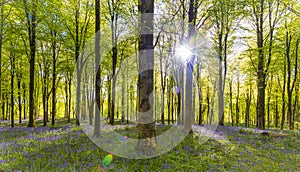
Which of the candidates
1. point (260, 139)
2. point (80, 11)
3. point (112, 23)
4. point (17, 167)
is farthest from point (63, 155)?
point (80, 11)

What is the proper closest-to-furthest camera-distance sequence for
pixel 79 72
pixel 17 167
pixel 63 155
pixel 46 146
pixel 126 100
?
pixel 17 167
pixel 63 155
pixel 46 146
pixel 79 72
pixel 126 100

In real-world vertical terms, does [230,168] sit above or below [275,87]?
below

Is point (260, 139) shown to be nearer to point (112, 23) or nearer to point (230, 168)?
point (230, 168)

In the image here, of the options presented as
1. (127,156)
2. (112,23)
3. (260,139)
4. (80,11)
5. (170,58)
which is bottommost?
(260,139)

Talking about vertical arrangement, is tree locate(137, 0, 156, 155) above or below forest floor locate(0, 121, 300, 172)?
above

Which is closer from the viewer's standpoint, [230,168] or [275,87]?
[230,168]

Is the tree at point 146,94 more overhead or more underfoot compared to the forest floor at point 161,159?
more overhead

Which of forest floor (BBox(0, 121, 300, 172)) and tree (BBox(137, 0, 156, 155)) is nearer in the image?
forest floor (BBox(0, 121, 300, 172))

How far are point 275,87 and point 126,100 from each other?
89.1 ft

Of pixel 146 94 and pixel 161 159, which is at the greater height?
pixel 146 94

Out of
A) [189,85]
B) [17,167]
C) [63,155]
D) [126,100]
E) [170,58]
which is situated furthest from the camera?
[126,100]

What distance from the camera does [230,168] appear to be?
6695 mm

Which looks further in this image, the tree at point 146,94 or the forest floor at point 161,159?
the tree at point 146,94

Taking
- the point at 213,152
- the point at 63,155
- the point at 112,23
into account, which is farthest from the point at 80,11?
the point at 213,152
